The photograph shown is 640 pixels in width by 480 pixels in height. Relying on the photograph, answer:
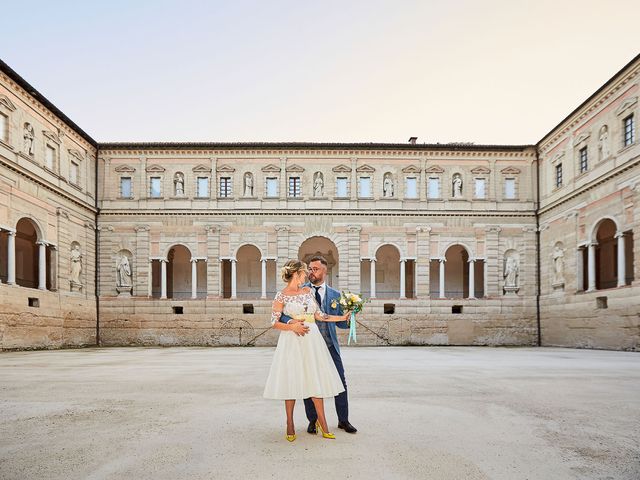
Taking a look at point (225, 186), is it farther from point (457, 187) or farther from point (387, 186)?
point (457, 187)

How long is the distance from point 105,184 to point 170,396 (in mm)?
25376

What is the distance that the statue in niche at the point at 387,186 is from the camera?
104 feet

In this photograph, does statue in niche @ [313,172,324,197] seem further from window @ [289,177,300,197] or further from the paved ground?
the paved ground

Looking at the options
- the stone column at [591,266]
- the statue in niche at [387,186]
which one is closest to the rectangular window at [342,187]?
the statue in niche at [387,186]

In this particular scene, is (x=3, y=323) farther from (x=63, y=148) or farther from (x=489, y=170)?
(x=489, y=170)

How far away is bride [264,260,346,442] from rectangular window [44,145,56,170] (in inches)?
970

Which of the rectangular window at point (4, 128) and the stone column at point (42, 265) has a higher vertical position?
the rectangular window at point (4, 128)

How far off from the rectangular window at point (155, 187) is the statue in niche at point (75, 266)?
18.6 ft

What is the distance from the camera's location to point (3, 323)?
69.3 feet

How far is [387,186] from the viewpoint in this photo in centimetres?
3175

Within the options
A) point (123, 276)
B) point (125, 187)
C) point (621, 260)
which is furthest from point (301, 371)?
point (125, 187)

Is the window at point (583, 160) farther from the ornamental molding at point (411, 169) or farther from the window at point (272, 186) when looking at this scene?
the window at point (272, 186)

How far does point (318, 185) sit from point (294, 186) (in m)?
1.61

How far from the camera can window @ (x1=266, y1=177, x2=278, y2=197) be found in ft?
104
